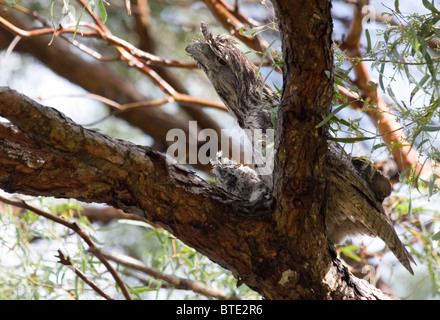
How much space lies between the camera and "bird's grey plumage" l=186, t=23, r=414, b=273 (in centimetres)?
136

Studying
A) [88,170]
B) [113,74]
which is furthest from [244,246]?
[113,74]

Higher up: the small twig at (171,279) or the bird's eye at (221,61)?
the bird's eye at (221,61)

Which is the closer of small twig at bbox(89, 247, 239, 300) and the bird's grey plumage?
the bird's grey plumage

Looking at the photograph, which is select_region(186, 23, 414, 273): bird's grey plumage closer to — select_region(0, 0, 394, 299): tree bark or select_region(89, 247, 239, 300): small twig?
select_region(0, 0, 394, 299): tree bark

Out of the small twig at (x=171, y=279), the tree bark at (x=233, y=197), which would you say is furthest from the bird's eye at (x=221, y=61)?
the small twig at (x=171, y=279)

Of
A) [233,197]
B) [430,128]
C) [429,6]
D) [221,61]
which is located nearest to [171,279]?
[233,197]

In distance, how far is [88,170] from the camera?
3.86 feet

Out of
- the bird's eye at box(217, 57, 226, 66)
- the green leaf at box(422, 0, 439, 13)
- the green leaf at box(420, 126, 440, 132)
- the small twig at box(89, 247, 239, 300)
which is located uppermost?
the bird's eye at box(217, 57, 226, 66)

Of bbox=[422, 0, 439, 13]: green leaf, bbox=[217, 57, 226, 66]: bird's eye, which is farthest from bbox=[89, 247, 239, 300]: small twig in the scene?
bbox=[422, 0, 439, 13]: green leaf

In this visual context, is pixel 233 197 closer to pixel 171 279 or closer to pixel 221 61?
pixel 221 61

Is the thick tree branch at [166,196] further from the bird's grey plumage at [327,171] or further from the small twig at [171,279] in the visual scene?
the small twig at [171,279]

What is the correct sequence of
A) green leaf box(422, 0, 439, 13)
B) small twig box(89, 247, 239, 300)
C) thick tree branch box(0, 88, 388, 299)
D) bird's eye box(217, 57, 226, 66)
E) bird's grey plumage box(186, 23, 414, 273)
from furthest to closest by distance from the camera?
small twig box(89, 247, 239, 300) → bird's eye box(217, 57, 226, 66) → bird's grey plumage box(186, 23, 414, 273) → thick tree branch box(0, 88, 388, 299) → green leaf box(422, 0, 439, 13)

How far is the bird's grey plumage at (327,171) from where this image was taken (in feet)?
4.47
